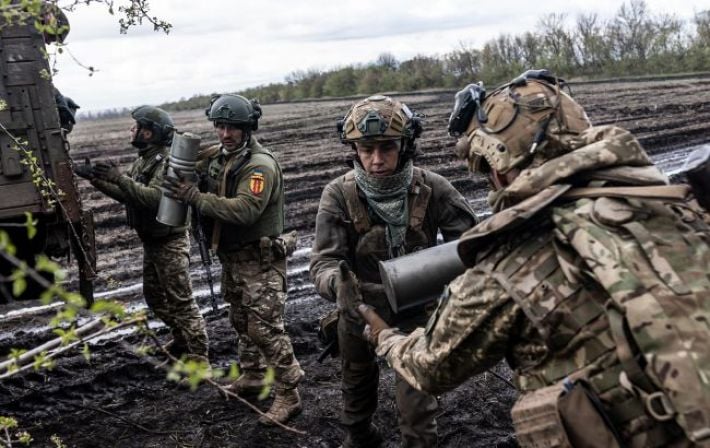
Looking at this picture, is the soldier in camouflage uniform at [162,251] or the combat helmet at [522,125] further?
the soldier in camouflage uniform at [162,251]

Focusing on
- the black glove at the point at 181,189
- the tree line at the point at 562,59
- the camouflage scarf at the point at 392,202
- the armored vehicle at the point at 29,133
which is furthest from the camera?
the tree line at the point at 562,59

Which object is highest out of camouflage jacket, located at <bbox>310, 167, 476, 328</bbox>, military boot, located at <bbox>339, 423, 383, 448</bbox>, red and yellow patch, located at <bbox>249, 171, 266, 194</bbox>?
red and yellow patch, located at <bbox>249, 171, 266, 194</bbox>

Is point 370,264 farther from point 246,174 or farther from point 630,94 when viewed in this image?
point 630,94

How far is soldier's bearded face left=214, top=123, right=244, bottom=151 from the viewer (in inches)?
208

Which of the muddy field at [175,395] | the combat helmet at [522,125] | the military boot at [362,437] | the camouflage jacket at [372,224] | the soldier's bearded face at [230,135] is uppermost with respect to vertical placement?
the combat helmet at [522,125]

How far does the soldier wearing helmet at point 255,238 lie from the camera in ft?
17.1

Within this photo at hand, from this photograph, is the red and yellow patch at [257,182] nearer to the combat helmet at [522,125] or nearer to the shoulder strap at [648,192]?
the combat helmet at [522,125]

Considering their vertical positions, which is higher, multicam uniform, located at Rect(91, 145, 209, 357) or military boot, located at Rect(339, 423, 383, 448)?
multicam uniform, located at Rect(91, 145, 209, 357)

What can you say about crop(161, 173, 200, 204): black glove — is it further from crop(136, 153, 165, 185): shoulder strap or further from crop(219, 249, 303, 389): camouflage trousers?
crop(136, 153, 165, 185): shoulder strap

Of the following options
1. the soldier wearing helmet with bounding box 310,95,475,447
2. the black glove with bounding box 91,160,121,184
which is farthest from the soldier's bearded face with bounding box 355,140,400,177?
the black glove with bounding box 91,160,121,184

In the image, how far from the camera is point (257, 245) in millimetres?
5320

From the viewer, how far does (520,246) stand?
253 cm

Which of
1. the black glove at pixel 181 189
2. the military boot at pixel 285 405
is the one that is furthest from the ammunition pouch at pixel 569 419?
the black glove at pixel 181 189

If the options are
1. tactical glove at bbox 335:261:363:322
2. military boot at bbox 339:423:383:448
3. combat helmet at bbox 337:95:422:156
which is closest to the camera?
tactical glove at bbox 335:261:363:322
